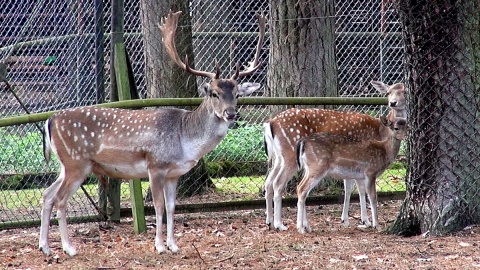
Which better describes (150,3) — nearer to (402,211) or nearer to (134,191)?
(134,191)

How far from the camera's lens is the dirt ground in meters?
6.50

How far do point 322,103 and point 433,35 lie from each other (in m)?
1.94

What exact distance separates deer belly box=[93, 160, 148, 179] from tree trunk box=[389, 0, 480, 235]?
2.32 metres

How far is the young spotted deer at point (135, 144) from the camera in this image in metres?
7.37

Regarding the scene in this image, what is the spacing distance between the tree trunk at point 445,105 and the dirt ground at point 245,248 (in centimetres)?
24

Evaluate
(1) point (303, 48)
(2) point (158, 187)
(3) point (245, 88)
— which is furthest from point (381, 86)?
(2) point (158, 187)

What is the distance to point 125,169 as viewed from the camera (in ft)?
24.5

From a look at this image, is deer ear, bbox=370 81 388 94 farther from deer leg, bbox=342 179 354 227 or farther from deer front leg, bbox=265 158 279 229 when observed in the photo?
deer front leg, bbox=265 158 279 229

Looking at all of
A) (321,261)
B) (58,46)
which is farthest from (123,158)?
(58,46)

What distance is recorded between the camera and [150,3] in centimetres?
962

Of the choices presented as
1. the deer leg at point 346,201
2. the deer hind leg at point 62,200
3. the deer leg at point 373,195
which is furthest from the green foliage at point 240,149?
the deer hind leg at point 62,200

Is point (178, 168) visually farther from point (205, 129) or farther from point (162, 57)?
point (162, 57)

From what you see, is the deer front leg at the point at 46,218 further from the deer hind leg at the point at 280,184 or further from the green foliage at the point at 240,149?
the green foliage at the point at 240,149

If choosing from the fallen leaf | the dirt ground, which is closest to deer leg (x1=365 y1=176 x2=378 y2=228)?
the dirt ground
